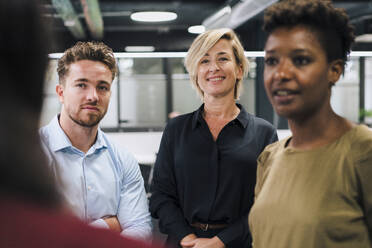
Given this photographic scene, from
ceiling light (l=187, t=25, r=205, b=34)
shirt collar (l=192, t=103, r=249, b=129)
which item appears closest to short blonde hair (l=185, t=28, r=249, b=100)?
shirt collar (l=192, t=103, r=249, b=129)

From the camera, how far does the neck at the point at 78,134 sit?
148cm

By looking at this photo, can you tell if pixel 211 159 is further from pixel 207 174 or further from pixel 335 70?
pixel 335 70

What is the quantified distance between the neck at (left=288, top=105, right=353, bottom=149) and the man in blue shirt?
0.72m

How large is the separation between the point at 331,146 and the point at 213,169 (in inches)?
22.2

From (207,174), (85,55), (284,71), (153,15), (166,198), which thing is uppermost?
(153,15)

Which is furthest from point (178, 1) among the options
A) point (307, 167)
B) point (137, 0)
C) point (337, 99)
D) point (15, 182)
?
point (15, 182)

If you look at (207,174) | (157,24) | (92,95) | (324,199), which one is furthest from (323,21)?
(157,24)

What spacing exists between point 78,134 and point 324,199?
92 cm

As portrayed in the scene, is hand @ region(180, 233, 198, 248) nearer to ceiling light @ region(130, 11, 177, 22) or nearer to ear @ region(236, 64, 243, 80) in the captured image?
ear @ region(236, 64, 243, 80)

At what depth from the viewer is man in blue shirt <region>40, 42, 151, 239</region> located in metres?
1.43

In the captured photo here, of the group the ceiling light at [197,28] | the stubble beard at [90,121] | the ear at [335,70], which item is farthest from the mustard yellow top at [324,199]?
the ceiling light at [197,28]

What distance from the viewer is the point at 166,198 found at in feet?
→ 5.08

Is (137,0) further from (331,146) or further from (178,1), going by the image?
(331,146)

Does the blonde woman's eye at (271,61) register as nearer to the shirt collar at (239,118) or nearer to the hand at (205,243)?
the shirt collar at (239,118)
